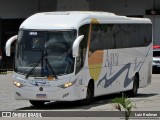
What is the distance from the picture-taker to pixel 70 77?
19062mm

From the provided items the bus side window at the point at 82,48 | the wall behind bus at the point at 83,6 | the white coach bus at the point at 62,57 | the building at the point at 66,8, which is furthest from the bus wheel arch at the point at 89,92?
the wall behind bus at the point at 83,6

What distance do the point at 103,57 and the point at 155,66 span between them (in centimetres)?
2299

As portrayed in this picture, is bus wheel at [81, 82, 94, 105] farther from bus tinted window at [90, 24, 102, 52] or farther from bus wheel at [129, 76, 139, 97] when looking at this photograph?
bus wheel at [129, 76, 139, 97]

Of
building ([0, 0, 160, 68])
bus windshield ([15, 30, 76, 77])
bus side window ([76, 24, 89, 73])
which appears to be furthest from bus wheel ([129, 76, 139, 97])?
building ([0, 0, 160, 68])

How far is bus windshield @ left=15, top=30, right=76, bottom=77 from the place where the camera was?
62.9 feet

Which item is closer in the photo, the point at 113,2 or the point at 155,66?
the point at 155,66

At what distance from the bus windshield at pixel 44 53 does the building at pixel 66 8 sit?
3191 centimetres

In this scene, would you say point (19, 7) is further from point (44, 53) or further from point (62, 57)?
point (62, 57)

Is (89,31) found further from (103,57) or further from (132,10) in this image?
(132,10)

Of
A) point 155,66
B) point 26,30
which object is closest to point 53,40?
point 26,30

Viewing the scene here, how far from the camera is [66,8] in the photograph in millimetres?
52406

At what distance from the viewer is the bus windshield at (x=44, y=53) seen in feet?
62.9

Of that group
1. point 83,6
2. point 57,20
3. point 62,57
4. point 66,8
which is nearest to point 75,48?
point 62,57

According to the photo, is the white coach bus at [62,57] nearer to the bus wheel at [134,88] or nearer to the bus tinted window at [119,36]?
the bus tinted window at [119,36]
